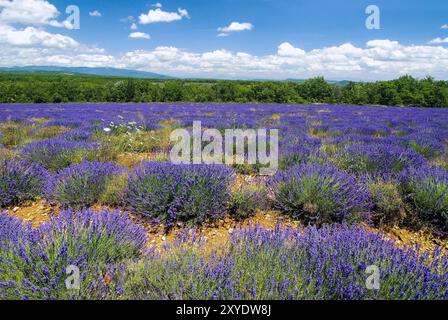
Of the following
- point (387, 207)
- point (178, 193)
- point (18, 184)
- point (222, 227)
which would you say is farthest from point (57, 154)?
point (387, 207)

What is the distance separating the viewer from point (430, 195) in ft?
9.98

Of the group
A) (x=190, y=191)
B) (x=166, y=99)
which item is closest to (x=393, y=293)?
(x=190, y=191)

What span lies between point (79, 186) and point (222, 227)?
1770 millimetres

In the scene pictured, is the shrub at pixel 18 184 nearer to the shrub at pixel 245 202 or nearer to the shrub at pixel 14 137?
the shrub at pixel 245 202

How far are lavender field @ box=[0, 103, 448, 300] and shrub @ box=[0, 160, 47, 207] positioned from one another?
1 cm

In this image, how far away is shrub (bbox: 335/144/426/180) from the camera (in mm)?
4207

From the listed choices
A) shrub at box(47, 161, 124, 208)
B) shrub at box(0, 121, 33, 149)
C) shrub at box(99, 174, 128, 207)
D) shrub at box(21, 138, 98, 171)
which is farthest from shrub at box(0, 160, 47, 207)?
shrub at box(0, 121, 33, 149)

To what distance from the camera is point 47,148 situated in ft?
15.6

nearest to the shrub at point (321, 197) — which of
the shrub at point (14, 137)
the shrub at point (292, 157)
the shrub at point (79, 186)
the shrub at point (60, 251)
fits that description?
the shrub at point (292, 157)

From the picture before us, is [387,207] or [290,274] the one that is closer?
[290,274]

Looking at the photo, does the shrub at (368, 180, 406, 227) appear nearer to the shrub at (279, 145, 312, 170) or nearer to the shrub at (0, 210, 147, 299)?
the shrub at (279, 145, 312, 170)

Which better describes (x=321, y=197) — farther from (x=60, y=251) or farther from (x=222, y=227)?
(x=60, y=251)
